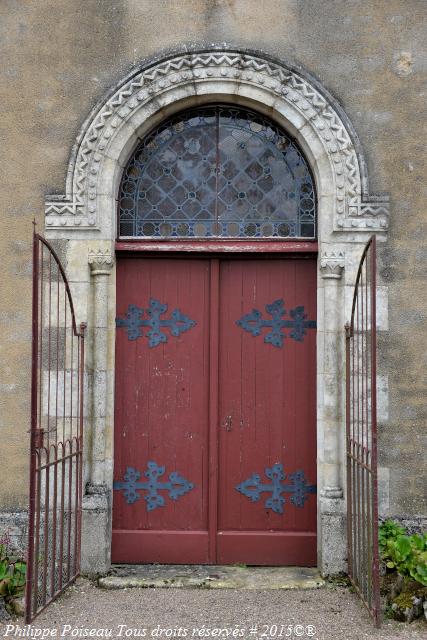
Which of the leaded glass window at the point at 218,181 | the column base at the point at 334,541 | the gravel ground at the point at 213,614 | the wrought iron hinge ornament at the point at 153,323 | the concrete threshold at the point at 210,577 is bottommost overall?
the gravel ground at the point at 213,614

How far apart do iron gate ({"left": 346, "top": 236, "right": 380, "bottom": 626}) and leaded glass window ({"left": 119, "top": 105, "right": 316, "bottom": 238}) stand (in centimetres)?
93

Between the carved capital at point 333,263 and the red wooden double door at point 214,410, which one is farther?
the red wooden double door at point 214,410

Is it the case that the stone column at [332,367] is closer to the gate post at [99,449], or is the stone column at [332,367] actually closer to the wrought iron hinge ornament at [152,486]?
the wrought iron hinge ornament at [152,486]

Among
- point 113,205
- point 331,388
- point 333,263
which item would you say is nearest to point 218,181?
point 113,205

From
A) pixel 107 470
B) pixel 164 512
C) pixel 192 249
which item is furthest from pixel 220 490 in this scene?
pixel 192 249

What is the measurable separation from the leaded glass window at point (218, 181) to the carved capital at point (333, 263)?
34cm

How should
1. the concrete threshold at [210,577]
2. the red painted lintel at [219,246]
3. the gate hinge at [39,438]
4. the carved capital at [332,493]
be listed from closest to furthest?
the gate hinge at [39,438], the concrete threshold at [210,577], the carved capital at [332,493], the red painted lintel at [219,246]

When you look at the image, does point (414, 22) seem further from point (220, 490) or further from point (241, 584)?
point (241, 584)

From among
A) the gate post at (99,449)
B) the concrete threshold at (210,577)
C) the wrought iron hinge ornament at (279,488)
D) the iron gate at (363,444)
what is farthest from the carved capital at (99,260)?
the concrete threshold at (210,577)

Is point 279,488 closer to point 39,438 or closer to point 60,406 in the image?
point 60,406

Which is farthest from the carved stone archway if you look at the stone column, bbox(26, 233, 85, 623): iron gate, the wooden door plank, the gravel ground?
the wooden door plank

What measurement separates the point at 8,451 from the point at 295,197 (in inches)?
115

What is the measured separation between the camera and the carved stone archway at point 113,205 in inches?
215

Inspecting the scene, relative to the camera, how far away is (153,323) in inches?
228
